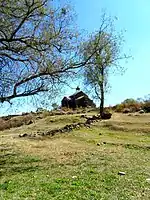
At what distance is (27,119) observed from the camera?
102 ft

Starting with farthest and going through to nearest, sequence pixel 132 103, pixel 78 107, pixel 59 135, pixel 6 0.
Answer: pixel 78 107
pixel 132 103
pixel 59 135
pixel 6 0

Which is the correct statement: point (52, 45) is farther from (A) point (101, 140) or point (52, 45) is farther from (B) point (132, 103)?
(B) point (132, 103)

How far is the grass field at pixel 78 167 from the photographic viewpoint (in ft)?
26.9

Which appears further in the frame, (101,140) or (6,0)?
(101,140)

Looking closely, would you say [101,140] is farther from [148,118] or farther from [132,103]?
[132,103]

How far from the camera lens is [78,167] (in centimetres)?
1103

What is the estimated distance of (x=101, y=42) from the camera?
1446 centimetres

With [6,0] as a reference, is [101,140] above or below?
below

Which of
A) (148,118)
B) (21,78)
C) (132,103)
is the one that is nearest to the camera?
(21,78)

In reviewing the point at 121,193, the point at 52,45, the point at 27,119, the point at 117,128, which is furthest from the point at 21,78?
the point at 27,119

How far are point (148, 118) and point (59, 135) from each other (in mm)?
7440

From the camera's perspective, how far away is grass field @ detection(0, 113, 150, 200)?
8.19 meters

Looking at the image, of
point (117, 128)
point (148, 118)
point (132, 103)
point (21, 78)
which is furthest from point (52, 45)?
point (132, 103)

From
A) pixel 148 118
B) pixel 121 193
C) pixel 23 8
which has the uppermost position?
pixel 23 8
